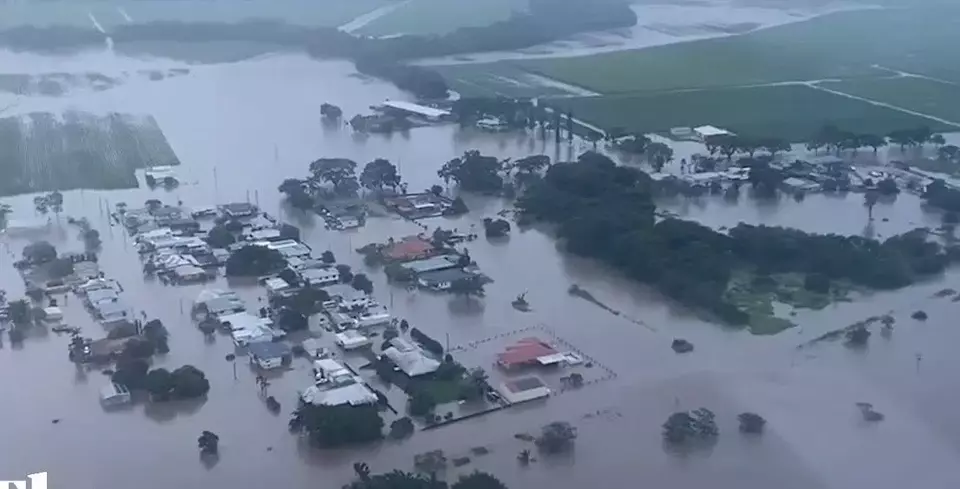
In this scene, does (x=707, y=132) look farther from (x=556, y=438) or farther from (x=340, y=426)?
(x=340, y=426)

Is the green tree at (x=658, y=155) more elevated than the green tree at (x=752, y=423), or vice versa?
the green tree at (x=658, y=155)

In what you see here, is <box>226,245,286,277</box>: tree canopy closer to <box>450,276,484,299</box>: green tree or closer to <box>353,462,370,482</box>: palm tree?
<box>450,276,484,299</box>: green tree

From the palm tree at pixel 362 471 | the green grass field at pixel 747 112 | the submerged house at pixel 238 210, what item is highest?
the green grass field at pixel 747 112

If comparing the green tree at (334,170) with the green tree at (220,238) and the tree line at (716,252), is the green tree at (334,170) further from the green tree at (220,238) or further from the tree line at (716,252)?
the tree line at (716,252)

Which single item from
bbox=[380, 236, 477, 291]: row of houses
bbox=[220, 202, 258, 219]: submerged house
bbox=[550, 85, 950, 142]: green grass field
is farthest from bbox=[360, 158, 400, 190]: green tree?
bbox=[550, 85, 950, 142]: green grass field

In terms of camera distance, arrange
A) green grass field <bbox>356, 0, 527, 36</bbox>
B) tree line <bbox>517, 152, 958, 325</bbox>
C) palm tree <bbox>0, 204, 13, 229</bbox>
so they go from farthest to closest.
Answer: green grass field <bbox>356, 0, 527, 36</bbox>, palm tree <bbox>0, 204, 13, 229</bbox>, tree line <bbox>517, 152, 958, 325</bbox>

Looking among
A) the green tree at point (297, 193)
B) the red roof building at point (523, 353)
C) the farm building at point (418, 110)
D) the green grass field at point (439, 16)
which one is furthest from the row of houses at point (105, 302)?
the green grass field at point (439, 16)
